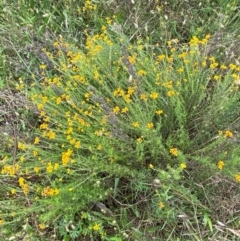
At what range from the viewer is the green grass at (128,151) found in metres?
1.88

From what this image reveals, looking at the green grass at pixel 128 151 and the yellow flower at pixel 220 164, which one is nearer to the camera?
the yellow flower at pixel 220 164

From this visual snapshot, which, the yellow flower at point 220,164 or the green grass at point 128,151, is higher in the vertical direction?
the yellow flower at point 220,164

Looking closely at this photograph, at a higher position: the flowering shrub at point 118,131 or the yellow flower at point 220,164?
the yellow flower at point 220,164

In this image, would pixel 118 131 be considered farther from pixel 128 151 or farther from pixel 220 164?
pixel 220 164

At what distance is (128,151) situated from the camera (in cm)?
197

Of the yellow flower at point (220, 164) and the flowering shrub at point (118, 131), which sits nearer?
the yellow flower at point (220, 164)

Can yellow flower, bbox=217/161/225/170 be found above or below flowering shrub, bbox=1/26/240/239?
above

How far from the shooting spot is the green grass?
188 centimetres

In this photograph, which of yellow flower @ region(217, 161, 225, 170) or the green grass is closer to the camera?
yellow flower @ region(217, 161, 225, 170)

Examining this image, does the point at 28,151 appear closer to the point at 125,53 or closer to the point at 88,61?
the point at 88,61

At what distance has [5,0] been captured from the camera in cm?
266

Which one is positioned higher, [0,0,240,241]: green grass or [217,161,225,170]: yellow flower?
[217,161,225,170]: yellow flower

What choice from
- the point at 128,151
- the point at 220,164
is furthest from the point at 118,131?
the point at 220,164

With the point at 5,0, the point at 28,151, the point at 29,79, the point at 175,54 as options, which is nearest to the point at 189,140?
the point at 175,54
